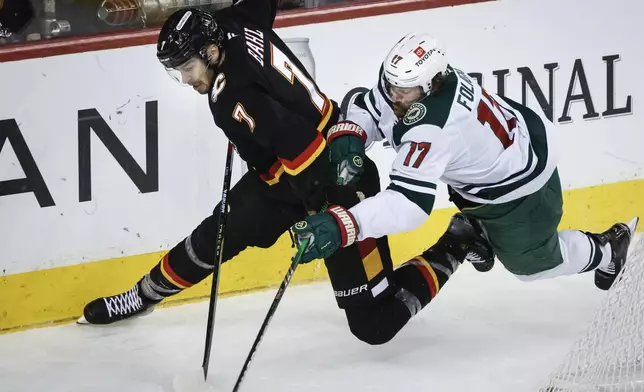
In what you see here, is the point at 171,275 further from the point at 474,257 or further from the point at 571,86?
the point at 571,86

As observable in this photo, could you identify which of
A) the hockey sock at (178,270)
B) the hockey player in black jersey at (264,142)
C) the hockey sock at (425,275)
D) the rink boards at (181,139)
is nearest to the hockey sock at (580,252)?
the hockey sock at (425,275)

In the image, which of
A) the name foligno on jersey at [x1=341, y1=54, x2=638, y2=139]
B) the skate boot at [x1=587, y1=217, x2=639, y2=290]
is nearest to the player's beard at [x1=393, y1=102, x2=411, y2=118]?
the skate boot at [x1=587, y1=217, x2=639, y2=290]

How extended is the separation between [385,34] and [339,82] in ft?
0.79

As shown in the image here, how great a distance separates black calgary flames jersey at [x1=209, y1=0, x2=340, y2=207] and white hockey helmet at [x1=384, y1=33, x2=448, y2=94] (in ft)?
1.07

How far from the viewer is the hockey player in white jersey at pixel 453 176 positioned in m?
2.88

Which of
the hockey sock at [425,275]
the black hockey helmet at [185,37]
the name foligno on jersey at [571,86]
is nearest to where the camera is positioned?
the black hockey helmet at [185,37]

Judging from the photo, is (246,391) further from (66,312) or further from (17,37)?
(17,37)

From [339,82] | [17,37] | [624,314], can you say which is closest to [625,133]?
[339,82]

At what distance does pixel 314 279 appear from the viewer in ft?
13.7

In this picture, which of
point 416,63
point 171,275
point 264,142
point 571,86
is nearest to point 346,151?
point 264,142

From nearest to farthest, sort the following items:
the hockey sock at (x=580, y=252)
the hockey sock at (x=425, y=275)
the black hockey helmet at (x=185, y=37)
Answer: the black hockey helmet at (x=185, y=37) < the hockey sock at (x=425, y=275) < the hockey sock at (x=580, y=252)

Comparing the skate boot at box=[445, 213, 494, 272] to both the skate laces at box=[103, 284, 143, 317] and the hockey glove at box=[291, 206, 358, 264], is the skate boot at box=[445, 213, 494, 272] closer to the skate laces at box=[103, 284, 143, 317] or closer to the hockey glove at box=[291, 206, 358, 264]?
the hockey glove at box=[291, 206, 358, 264]

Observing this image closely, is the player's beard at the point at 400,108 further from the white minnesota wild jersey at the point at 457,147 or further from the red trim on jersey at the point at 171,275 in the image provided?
the red trim on jersey at the point at 171,275

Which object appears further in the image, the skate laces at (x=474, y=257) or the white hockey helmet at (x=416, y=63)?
the skate laces at (x=474, y=257)
